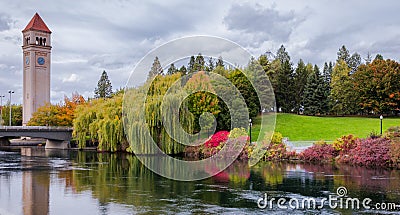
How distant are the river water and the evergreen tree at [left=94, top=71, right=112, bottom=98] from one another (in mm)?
61941

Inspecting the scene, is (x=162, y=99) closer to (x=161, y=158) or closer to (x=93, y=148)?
(x=161, y=158)

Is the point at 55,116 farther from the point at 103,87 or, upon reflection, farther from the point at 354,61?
the point at 354,61

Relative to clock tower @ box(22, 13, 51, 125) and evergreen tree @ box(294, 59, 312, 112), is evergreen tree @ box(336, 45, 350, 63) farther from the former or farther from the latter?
clock tower @ box(22, 13, 51, 125)

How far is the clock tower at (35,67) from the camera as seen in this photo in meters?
76.2

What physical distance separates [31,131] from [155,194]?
37.8m

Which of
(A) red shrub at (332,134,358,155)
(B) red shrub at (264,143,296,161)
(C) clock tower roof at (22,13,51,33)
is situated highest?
(C) clock tower roof at (22,13,51,33)

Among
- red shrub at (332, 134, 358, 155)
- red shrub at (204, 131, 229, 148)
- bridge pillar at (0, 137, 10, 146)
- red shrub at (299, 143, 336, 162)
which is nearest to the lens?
red shrub at (332, 134, 358, 155)

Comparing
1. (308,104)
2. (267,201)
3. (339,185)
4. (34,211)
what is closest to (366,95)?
(308,104)

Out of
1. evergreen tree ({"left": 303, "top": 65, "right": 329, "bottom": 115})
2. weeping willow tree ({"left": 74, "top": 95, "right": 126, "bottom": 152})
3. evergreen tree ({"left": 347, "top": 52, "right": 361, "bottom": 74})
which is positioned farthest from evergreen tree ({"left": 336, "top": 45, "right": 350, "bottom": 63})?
weeping willow tree ({"left": 74, "top": 95, "right": 126, "bottom": 152})

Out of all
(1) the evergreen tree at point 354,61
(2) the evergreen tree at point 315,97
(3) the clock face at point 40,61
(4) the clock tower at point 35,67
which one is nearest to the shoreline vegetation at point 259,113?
(2) the evergreen tree at point 315,97

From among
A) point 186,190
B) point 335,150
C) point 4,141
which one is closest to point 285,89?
point 335,150

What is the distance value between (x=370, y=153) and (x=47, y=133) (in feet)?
121

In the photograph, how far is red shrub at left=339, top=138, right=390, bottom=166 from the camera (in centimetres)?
2970

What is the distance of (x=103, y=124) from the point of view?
140ft
